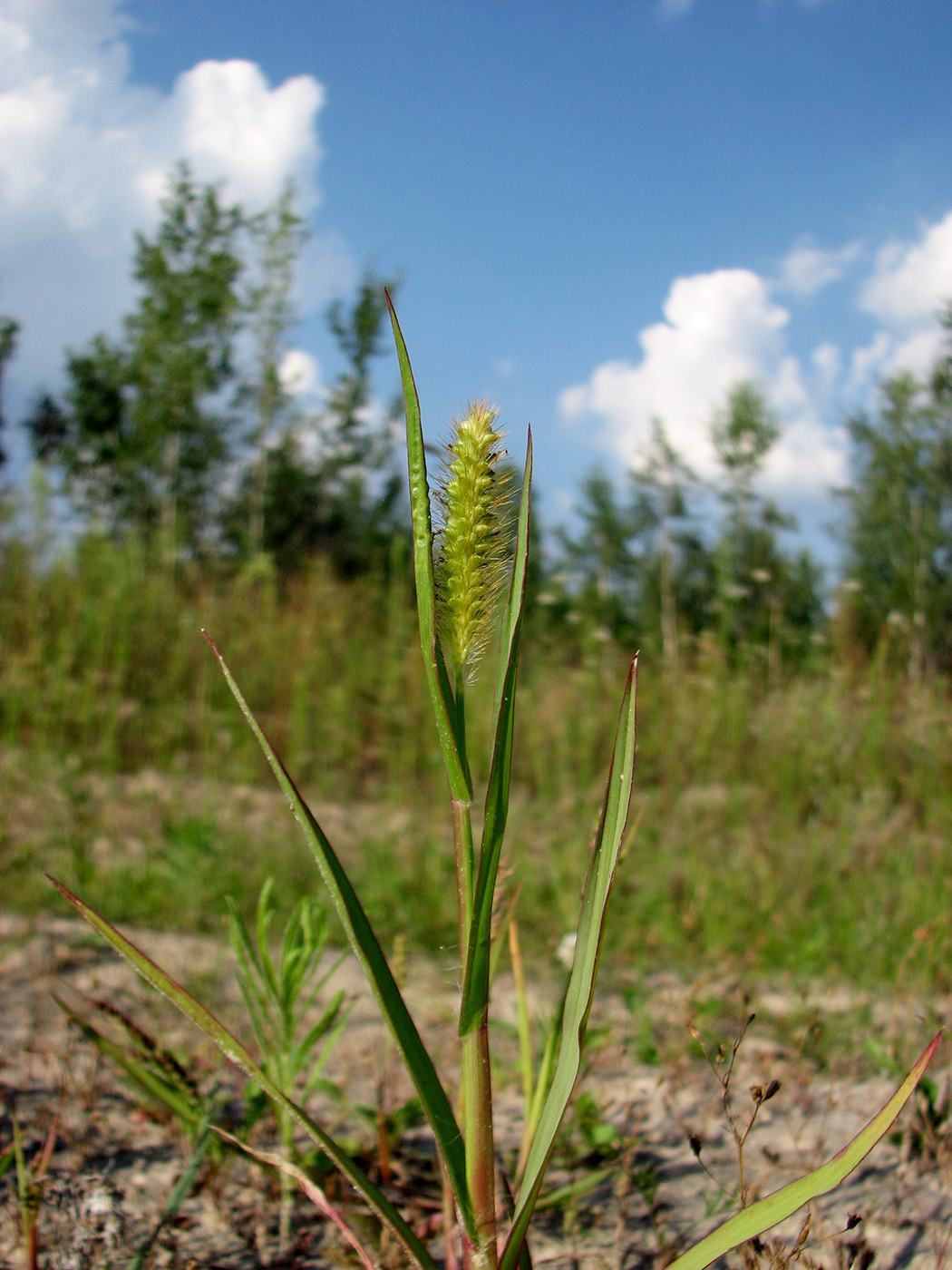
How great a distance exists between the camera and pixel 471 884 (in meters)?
0.68

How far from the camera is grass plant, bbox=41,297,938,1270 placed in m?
0.64

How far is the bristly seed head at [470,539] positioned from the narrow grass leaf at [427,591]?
0.06 feet

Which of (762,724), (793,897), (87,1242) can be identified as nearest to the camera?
(87,1242)

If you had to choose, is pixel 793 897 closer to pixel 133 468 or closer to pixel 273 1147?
pixel 273 1147

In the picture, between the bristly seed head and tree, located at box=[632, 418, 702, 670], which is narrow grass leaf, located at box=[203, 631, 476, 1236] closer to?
the bristly seed head

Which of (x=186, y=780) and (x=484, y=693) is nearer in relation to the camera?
(x=186, y=780)

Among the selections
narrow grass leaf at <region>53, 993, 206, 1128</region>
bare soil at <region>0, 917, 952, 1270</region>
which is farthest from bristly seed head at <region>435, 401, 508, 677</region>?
narrow grass leaf at <region>53, 993, 206, 1128</region>

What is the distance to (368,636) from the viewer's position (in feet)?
18.7

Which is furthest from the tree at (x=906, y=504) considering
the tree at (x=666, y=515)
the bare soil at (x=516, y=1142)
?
the bare soil at (x=516, y=1142)

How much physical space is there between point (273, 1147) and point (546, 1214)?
17.4 inches

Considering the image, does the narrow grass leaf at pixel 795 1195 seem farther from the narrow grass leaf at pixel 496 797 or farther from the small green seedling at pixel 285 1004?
the small green seedling at pixel 285 1004

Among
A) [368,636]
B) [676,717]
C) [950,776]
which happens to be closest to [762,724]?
[676,717]

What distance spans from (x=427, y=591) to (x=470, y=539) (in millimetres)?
65

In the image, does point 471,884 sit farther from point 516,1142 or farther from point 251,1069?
point 516,1142
